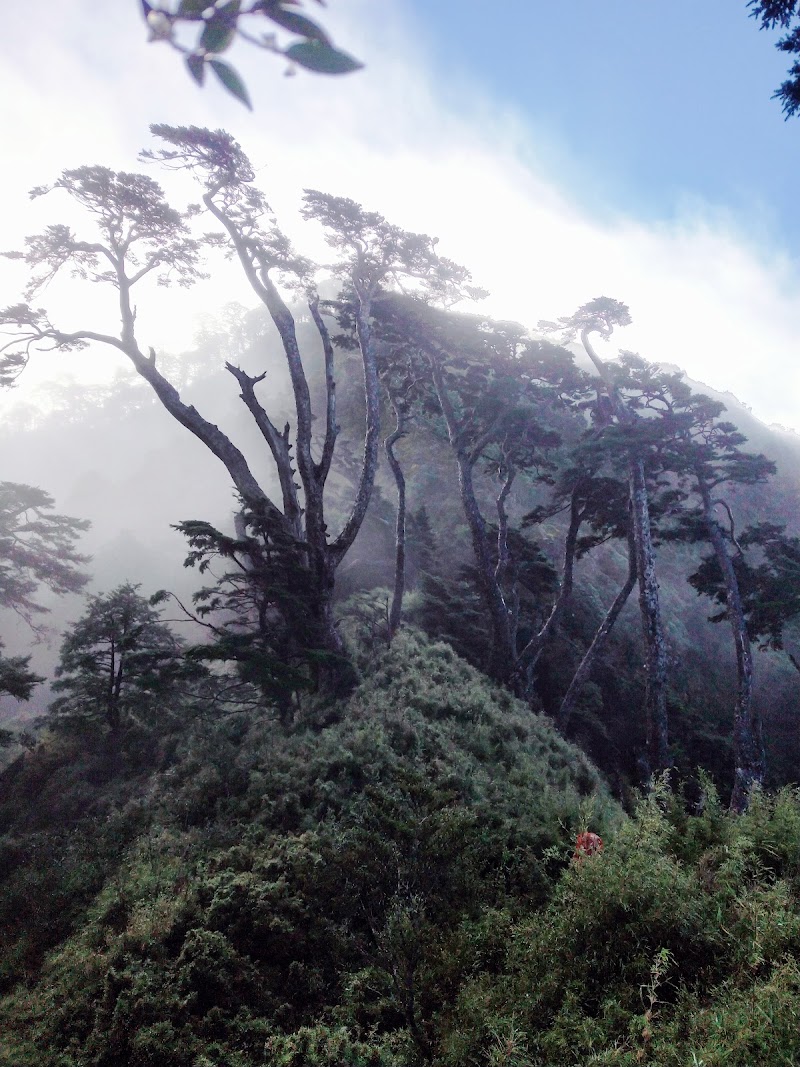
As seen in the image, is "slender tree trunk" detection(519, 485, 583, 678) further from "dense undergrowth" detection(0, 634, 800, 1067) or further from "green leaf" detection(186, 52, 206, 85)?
"green leaf" detection(186, 52, 206, 85)

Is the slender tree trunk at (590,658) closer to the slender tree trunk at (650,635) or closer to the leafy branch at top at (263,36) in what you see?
the slender tree trunk at (650,635)

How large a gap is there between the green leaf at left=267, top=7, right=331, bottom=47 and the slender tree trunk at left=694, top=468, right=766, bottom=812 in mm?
14813

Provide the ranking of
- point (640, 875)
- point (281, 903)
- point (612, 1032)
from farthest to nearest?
point (281, 903) → point (640, 875) → point (612, 1032)

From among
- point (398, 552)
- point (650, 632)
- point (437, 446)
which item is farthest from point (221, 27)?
point (437, 446)

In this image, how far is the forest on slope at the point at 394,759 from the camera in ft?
12.8

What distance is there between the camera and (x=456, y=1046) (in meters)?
3.41

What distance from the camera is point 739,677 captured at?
A: 542 inches

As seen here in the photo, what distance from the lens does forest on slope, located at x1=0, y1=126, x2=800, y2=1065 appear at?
12.8ft

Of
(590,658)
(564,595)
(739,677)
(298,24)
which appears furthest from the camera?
(564,595)

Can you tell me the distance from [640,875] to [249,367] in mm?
66800

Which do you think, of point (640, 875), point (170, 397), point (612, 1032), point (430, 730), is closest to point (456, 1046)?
point (612, 1032)

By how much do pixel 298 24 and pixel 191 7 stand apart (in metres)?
0.21

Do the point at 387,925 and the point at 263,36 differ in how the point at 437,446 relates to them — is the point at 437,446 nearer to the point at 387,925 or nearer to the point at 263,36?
the point at 387,925

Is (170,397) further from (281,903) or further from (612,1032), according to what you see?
(612,1032)
